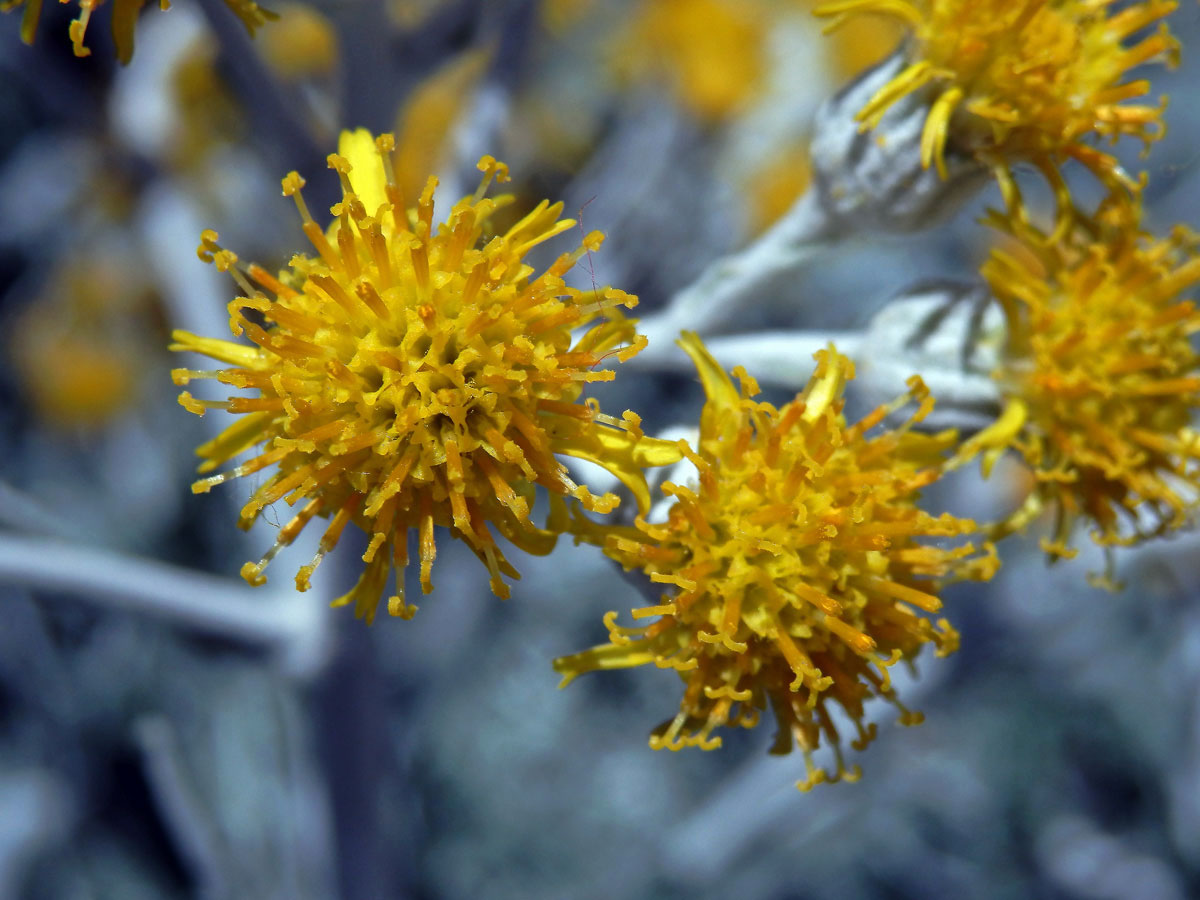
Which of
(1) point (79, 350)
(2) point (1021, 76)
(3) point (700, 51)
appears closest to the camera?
(2) point (1021, 76)

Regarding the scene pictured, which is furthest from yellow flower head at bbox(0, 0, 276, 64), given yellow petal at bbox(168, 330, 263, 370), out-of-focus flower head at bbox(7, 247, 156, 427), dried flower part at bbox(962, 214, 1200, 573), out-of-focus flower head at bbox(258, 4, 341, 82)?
out-of-focus flower head at bbox(7, 247, 156, 427)

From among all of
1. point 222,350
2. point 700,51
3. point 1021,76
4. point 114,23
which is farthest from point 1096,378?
point 700,51

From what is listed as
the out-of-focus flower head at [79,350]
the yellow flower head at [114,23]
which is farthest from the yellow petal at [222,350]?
the out-of-focus flower head at [79,350]

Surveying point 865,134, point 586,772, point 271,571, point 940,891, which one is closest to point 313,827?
point 271,571

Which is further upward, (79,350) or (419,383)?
(419,383)

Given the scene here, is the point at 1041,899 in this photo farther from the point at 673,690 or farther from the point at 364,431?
the point at 364,431

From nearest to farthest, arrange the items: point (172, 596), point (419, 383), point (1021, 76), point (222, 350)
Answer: point (419, 383) < point (222, 350) < point (1021, 76) < point (172, 596)

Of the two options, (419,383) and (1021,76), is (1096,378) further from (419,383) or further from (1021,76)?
(419,383)
